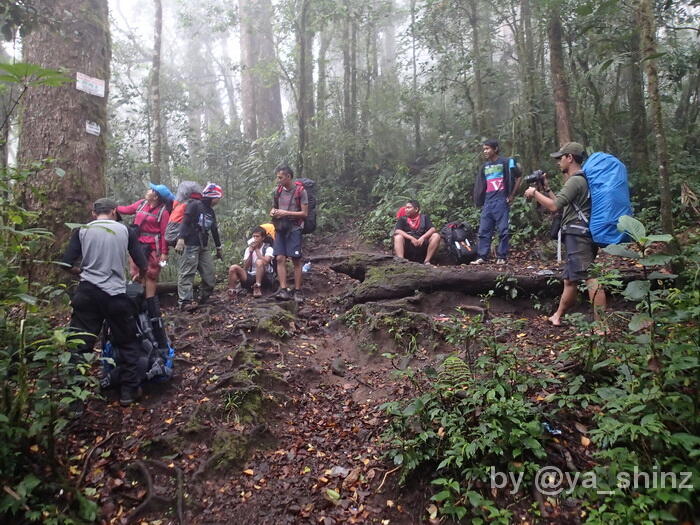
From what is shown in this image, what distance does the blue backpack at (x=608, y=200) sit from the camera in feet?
14.1

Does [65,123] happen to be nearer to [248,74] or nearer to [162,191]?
[162,191]

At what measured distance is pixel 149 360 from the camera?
4371 mm

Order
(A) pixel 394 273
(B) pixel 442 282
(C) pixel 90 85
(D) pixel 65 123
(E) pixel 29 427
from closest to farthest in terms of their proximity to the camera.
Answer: (E) pixel 29 427
(D) pixel 65 123
(C) pixel 90 85
(B) pixel 442 282
(A) pixel 394 273

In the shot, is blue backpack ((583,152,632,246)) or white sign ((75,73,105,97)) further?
white sign ((75,73,105,97))

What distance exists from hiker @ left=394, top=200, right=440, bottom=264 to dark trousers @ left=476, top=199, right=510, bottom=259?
31.2 inches

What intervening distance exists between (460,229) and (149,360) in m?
5.98

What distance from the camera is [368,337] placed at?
18.2 feet

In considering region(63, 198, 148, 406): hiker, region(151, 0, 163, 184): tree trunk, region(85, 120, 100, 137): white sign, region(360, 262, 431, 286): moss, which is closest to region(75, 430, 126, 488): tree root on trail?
region(63, 198, 148, 406): hiker

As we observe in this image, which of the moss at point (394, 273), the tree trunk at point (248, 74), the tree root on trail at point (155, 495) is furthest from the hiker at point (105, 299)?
the tree trunk at point (248, 74)

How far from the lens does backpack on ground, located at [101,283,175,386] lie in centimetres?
420

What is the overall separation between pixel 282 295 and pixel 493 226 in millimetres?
3871

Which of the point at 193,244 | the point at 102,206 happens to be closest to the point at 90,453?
the point at 102,206

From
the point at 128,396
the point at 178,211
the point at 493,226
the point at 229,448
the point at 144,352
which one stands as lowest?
the point at 229,448

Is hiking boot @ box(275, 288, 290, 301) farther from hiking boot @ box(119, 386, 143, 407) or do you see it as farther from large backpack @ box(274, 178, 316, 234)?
hiking boot @ box(119, 386, 143, 407)
